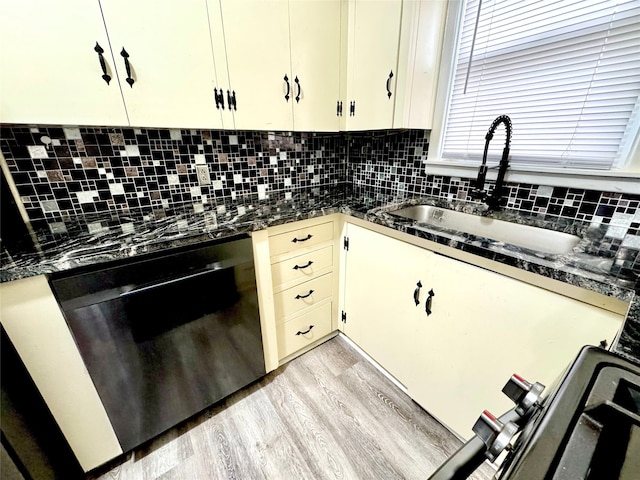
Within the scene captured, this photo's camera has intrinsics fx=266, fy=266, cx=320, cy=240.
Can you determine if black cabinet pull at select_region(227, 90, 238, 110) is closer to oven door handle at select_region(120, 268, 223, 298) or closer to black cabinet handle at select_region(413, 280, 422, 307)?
oven door handle at select_region(120, 268, 223, 298)

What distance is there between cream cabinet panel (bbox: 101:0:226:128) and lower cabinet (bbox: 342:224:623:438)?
3.12ft

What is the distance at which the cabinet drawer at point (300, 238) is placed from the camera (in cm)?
130

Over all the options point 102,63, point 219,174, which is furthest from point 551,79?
point 102,63

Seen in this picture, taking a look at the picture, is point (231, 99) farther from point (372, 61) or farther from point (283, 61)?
point (372, 61)

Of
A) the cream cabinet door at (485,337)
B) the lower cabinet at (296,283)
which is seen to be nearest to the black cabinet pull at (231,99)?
the lower cabinet at (296,283)

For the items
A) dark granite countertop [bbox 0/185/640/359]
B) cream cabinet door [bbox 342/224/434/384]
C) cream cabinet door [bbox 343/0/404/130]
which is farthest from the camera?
cream cabinet door [bbox 343/0/404/130]

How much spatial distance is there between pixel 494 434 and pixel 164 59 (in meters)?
1.47

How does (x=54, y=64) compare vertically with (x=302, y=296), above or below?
above

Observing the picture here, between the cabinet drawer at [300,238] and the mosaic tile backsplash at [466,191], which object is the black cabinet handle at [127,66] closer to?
the cabinet drawer at [300,238]

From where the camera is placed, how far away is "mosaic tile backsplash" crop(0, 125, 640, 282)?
3.55ft

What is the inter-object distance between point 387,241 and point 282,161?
3.09 ft

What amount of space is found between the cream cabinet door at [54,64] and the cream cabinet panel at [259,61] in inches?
18.2

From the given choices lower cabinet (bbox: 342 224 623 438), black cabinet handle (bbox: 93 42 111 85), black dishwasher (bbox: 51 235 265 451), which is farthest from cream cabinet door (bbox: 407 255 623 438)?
black cabinet handle (bbox: 93 42 111 85)

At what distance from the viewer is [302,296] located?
1498mm
